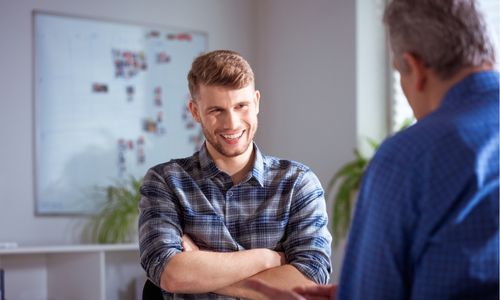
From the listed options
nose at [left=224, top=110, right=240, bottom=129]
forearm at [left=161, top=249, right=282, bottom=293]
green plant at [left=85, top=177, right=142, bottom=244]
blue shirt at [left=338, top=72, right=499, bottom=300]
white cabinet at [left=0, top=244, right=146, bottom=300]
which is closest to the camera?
blue shirt at [left=338, top=72, right=499, bottom=300]

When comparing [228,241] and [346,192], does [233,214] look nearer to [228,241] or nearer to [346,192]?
[228,241]

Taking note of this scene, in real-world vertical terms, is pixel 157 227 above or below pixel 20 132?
below

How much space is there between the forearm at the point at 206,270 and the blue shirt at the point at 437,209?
961 mm

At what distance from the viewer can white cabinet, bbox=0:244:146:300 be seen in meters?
4.55

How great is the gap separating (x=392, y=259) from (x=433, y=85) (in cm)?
31

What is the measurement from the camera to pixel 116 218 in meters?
4.81

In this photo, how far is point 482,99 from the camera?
4.39ft

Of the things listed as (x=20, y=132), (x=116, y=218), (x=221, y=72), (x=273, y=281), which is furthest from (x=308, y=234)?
(x=20, y=132)

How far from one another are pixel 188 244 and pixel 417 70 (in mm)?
1180

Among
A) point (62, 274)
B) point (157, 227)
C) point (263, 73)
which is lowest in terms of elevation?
point (62, 274)

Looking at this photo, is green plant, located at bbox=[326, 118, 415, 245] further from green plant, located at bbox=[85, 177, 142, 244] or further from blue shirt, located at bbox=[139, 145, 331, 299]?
blue shirt, located at bbox=[139, 145, 331, 299]

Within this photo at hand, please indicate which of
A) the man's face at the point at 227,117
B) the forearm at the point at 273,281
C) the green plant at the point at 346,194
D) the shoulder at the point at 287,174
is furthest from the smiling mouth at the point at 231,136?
the green plant at the point at 346,194

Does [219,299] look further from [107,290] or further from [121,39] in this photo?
[121,39]

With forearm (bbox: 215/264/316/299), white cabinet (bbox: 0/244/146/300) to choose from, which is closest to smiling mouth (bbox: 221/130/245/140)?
forearm (bbox: 215/264/316/299)
